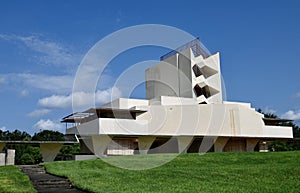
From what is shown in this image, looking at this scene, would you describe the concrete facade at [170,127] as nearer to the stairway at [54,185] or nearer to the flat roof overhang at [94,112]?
the flat roof overhang at [94,112]

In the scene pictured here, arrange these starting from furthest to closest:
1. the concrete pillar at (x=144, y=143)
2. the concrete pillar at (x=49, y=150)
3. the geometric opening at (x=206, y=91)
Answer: the geometric opening at (x=206, y=91), the concrete pillar at (x=144, y=143), the concrete pillar at (x=49, y=150)

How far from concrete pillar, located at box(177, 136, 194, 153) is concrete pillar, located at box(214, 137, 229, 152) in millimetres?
2655

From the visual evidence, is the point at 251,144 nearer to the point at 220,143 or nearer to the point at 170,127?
the point at 220,143

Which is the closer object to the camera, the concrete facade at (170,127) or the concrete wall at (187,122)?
the concrete wall at (187,122)

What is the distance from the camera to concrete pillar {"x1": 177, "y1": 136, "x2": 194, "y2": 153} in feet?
110

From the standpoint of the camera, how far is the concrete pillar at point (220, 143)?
35075 millimetres

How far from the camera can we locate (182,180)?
12.3 m

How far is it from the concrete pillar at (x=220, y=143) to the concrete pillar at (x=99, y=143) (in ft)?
35.6

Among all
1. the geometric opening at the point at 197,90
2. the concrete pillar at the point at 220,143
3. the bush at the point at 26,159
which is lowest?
the bush at the point at 26,159

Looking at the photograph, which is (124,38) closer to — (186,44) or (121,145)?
(121,145)

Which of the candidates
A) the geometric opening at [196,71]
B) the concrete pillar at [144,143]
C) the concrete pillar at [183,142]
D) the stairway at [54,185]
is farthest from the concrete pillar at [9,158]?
the geometric opening at [196,71]

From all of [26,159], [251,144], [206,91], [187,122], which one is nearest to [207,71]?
[206,91]

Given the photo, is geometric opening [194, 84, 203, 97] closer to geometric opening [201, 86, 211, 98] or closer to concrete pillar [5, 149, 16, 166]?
geometric opening [201, 86, 211, 98]

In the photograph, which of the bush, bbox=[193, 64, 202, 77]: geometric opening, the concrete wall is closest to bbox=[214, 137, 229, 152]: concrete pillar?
the concrete wall
